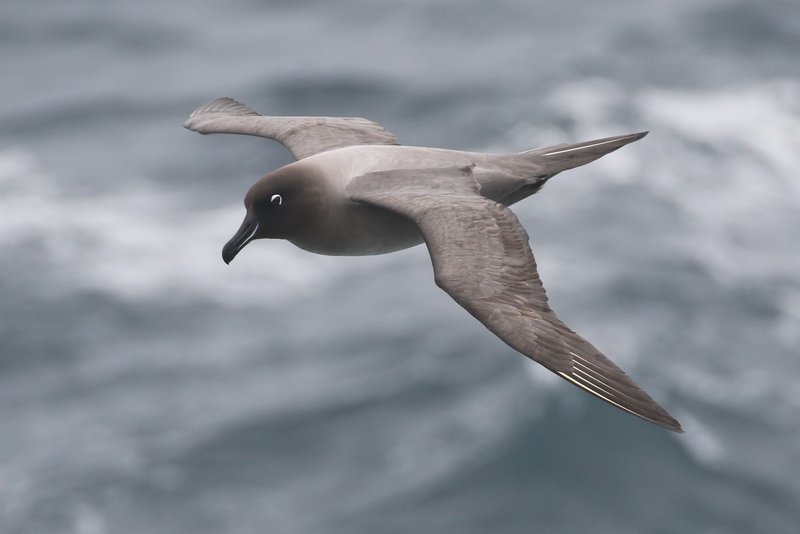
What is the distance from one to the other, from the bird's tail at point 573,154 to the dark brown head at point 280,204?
7.54ft

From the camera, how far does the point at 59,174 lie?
47000 mm

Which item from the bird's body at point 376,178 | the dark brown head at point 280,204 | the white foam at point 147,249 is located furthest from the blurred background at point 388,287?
the dark brown head at point 280,204

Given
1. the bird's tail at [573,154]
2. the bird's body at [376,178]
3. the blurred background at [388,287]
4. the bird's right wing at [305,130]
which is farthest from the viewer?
the blurred background at [388,287]

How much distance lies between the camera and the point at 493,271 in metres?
11.5

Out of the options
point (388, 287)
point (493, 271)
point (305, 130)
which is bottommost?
point (493, 271)

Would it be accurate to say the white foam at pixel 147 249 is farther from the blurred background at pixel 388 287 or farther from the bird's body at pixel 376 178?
the bird's body at pixel 376 178

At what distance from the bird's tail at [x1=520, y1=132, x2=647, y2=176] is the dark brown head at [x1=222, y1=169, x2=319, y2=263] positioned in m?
2.30

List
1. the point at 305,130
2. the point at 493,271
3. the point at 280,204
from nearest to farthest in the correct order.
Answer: the point at 493,271, the point at 280,204, the point at 305,130

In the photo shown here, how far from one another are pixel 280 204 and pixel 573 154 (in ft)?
9.38

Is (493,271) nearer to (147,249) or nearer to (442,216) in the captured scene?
(442,216)

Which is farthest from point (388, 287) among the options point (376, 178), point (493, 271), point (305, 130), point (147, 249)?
point (493, 271)

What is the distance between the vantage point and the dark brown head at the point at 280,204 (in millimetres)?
12648

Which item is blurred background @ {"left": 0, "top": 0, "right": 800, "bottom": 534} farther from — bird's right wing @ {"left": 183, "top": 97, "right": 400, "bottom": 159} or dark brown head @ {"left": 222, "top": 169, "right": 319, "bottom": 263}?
dark brown head @ {"left": 222, "top": 169, "right": 319, "bottom": 263}

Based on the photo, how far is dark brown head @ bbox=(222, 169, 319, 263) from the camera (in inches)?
498
